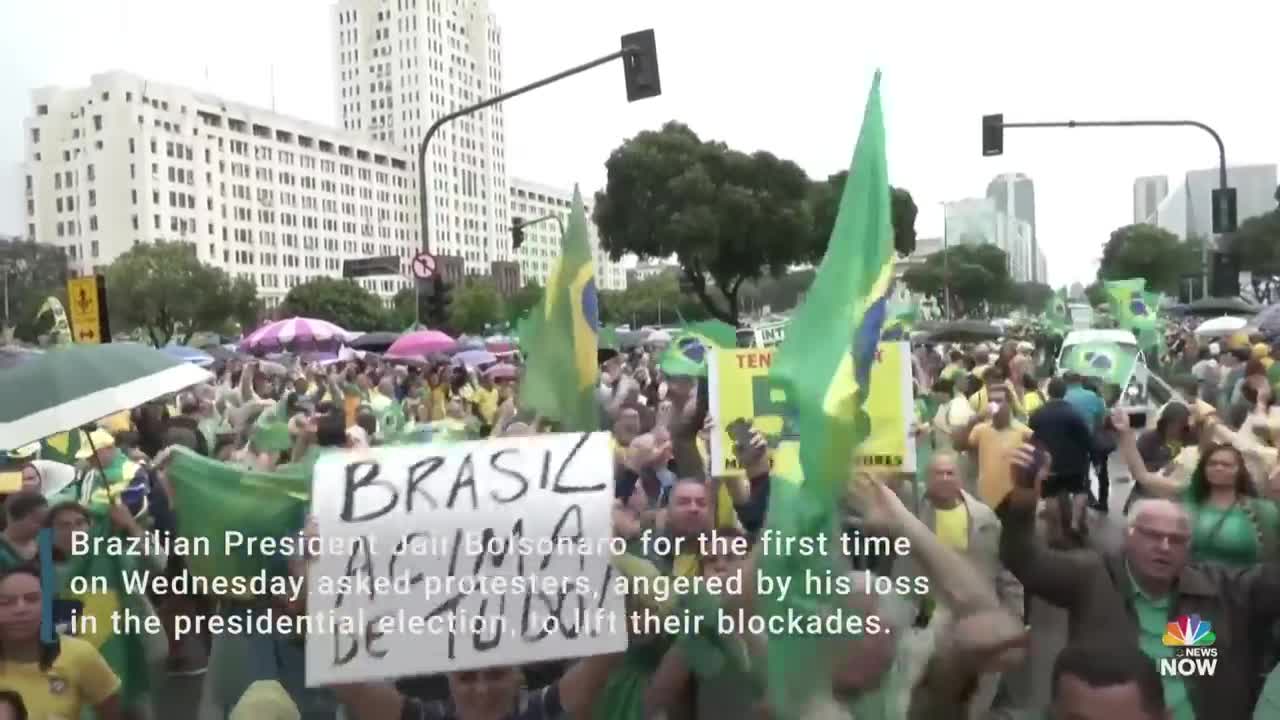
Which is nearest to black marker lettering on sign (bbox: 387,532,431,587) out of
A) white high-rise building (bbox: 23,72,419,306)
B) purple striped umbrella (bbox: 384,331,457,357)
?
purple striped umbrella (bbox: 384,331,457,357)

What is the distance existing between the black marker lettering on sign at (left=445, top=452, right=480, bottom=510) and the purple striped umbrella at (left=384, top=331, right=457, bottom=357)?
47.7 ft

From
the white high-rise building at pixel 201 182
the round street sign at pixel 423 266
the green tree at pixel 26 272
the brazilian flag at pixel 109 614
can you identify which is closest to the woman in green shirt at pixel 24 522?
the brazilian flag at pixel 109 614

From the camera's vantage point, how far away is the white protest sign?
3.47 metres

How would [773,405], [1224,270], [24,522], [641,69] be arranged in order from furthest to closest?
[1224,270] → [641,69] → [773,405] → [24,522]

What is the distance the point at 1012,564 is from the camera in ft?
14.2

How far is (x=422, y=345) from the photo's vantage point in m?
18.3

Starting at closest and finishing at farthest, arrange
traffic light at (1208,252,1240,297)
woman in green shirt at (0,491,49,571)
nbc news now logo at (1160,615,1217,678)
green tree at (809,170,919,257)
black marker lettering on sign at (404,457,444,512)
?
1. black marker lettering on sign at (404,457,444,512)
2. nbc news now logo at (1160,615,1217,678)
3. woman in green shirt at (0,491,49,571)
4. traffic light at (1208,252,1240,297)
5. green tree at (809,170,919,257)

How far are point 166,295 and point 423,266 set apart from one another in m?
51.7

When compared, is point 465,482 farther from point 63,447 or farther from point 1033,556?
point 63,447

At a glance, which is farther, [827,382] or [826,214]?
[826,214]

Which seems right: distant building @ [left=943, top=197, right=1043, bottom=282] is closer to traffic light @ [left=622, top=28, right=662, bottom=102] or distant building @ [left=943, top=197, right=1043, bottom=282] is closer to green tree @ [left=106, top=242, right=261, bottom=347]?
green tree @ [left=106, top=242, right=261, bottom=347]

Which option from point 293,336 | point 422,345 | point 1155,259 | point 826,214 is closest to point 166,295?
point 826,214

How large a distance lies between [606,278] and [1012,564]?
156m

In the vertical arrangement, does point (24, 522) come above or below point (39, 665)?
above
